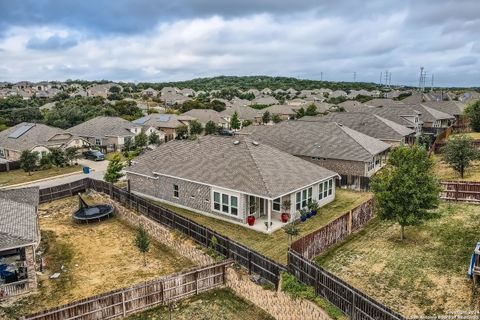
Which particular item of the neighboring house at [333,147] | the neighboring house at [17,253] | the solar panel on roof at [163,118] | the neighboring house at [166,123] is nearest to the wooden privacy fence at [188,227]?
the neighboring house at [17,253]

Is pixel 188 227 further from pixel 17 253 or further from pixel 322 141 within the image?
pixel 322 141

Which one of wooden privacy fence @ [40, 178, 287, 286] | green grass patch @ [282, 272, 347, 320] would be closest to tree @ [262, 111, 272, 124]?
wooden privacy fence @ [40, 178, 287, 286]

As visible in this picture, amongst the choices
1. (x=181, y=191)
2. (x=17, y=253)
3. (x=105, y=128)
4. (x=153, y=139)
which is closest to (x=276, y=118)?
(x=153, y=139)

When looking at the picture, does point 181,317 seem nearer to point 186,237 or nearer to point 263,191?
point 186,237

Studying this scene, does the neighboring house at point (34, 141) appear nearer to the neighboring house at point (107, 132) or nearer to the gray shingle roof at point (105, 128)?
the neighboring house at point (107, 132)

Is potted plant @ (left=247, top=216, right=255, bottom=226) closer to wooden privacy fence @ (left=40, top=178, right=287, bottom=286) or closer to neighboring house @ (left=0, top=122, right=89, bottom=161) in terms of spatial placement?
wooden privacy fence @ (left=40, top=178, right=287, bottom=286)

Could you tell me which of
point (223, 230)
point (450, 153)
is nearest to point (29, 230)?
point (223, 230)
